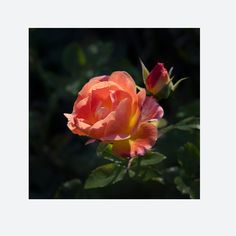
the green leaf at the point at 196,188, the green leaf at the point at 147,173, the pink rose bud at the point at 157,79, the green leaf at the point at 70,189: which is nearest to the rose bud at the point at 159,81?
the pink rose bud at the point at 157,79

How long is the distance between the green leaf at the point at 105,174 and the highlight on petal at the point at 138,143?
0.53ft

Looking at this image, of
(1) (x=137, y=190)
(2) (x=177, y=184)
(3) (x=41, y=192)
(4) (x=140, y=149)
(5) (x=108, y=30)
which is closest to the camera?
(4) (x=140, y=149)

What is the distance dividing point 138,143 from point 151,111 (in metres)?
0.09

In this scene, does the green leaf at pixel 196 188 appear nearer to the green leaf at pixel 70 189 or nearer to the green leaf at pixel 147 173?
the green leaf at pixel 147 173

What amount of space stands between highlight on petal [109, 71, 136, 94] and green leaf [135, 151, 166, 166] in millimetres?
228

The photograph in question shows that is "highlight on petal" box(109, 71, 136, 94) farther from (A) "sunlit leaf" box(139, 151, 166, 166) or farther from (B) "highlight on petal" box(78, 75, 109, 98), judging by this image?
(A) "sunlit leaf" box(139, 151, 166, 166)

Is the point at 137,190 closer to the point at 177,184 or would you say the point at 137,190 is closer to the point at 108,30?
the point at 177,184

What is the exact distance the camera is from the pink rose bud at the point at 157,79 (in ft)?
4.46

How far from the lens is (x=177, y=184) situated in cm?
159

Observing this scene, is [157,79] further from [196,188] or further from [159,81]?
[196,188]

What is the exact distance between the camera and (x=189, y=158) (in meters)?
1.60

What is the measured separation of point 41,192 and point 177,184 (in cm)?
66

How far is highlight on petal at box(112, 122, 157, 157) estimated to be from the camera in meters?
1.30

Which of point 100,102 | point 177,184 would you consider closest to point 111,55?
point 177,184
